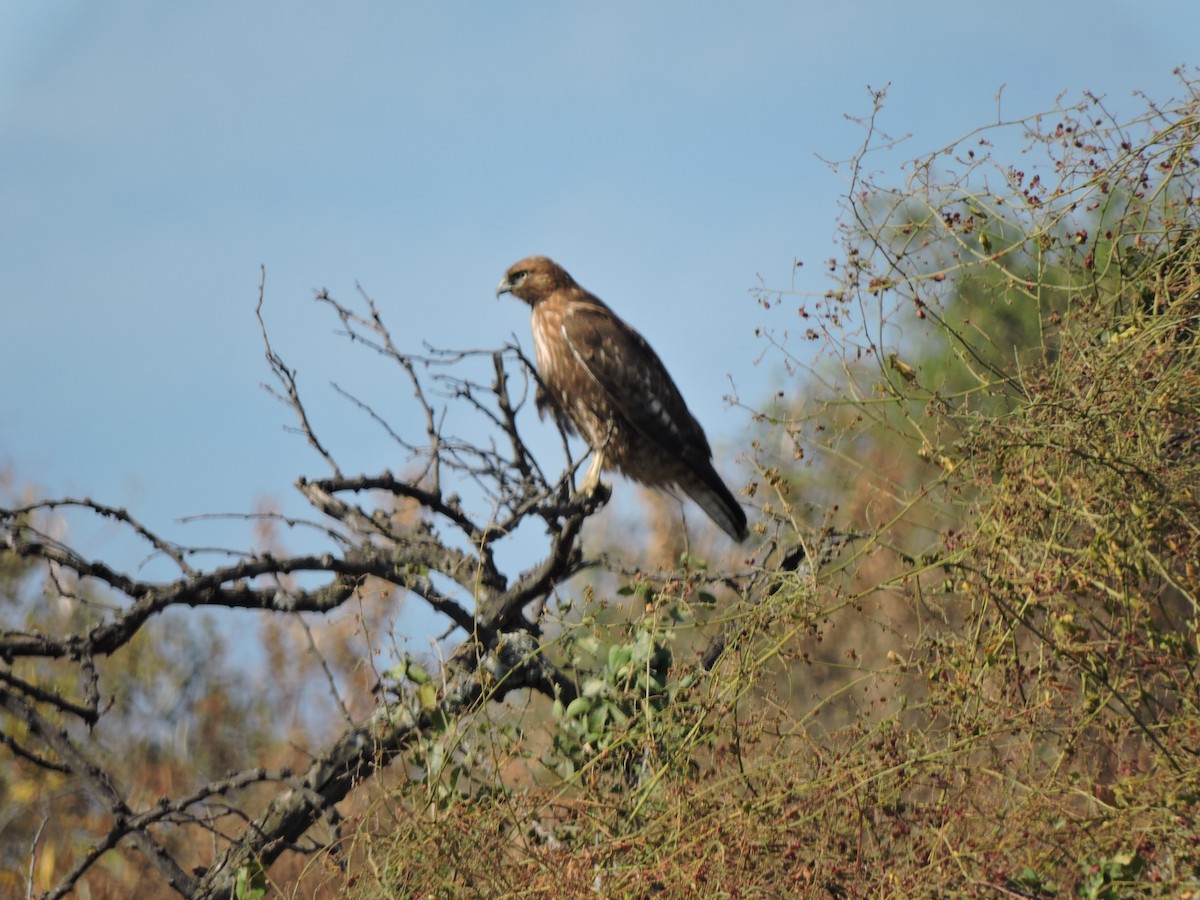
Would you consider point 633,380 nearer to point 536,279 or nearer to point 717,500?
point 717,500

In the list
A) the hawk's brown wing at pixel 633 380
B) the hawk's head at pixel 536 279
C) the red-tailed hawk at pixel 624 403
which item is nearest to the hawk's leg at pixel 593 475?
the red-tailed hawk at pixel 624 403

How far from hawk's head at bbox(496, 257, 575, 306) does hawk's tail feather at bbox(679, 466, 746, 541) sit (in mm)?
1442

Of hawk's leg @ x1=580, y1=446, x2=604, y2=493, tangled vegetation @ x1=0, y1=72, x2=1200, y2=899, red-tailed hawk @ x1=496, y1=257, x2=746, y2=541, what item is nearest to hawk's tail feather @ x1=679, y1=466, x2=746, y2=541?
red-tailed hawk @ x1=496, y1=257, x2=746, y2=541

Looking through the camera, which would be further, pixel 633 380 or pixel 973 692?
pixel 633 380

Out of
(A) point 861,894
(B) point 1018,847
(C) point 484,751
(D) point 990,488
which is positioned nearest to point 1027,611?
(D) point 990,488

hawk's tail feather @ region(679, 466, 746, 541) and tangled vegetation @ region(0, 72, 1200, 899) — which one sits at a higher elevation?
hawk's tail feather @ region(679, 466, 746, 541)

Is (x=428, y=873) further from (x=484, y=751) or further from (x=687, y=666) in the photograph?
(x=687, y=666)

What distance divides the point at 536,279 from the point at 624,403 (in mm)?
1145

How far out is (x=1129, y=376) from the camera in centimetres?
326

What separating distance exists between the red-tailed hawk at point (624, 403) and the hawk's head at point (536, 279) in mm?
187

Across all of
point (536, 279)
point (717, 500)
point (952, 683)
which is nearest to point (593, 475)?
point (717, 500)

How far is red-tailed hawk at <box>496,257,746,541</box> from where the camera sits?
7066 mm

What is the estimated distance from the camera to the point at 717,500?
7.26 meters

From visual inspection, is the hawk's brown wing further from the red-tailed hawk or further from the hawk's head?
the hawk's head
